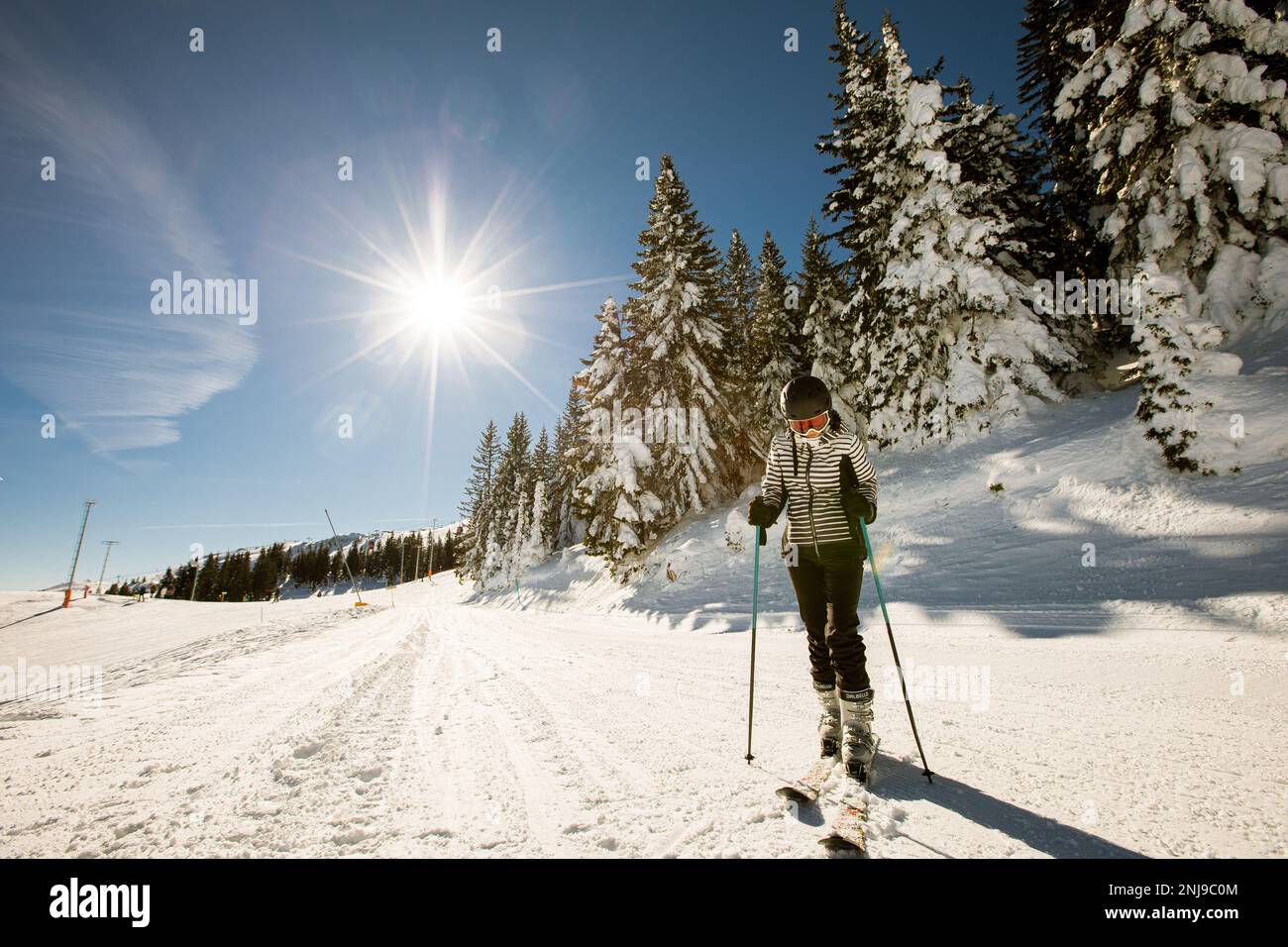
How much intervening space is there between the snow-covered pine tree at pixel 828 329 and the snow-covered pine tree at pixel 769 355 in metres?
0.94

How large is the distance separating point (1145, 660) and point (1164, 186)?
46.5 feet

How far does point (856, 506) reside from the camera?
294 cm

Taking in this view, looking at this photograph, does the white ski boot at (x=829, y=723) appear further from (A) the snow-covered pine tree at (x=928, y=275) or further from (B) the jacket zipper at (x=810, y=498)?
(A) the snow-covered pine tree at (x=928, y=275)

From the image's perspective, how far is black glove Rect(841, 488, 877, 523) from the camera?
2.93 m

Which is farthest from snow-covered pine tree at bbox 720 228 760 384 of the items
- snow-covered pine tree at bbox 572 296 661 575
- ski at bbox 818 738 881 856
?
ski at bbox 818 738 881 856

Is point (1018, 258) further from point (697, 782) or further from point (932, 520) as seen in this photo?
point (697, 782)

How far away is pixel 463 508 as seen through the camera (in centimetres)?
5278

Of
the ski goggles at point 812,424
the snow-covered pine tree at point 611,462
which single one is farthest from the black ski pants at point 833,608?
the snow-covered pine tree at point 611,462

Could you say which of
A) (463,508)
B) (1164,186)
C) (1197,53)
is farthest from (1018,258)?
(463,508)

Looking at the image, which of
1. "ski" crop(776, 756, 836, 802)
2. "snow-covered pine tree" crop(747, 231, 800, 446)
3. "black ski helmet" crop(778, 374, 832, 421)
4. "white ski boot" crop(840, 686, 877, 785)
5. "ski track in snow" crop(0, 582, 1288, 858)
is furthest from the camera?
"snow-covered pine tree" crop(747, 231, 800, 446)

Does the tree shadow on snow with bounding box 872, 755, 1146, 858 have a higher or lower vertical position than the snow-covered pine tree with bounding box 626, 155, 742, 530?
lower

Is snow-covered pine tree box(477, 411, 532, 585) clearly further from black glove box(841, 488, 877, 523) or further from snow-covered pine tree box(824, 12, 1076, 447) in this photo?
black glove box(841, 488, 877, 523)
